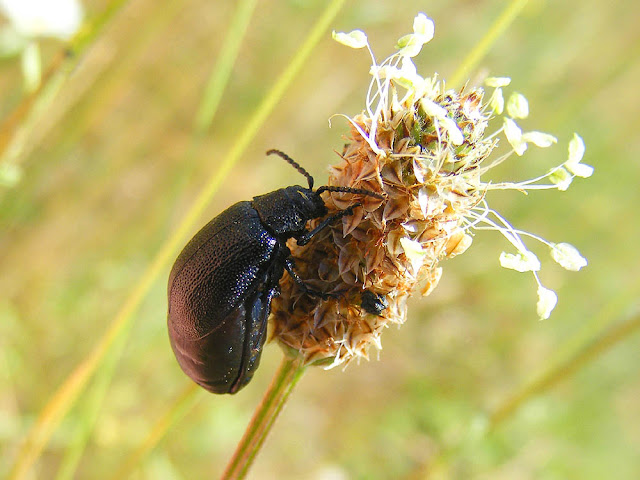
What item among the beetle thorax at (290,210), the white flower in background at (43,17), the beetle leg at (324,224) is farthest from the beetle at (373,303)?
the white flower in background at (43,17)

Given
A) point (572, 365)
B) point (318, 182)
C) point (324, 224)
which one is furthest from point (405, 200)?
point (318, 182)

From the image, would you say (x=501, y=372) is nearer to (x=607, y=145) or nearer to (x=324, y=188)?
(x=607, y=145)

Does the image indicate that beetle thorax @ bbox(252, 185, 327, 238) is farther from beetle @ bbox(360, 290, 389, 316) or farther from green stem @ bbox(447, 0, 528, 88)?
green stem @ bbox(447, 0, 528, 88)

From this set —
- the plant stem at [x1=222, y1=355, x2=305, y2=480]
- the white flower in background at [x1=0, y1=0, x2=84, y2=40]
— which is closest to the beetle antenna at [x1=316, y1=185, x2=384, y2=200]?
the plant stem at [x1=222, y1=355, x2=305, y2=480]

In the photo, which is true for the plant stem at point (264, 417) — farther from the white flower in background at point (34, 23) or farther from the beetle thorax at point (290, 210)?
the white flower in background at point (34, 23)

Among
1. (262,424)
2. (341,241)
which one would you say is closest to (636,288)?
(341,241)

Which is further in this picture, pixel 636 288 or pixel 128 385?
pixel 128 385
